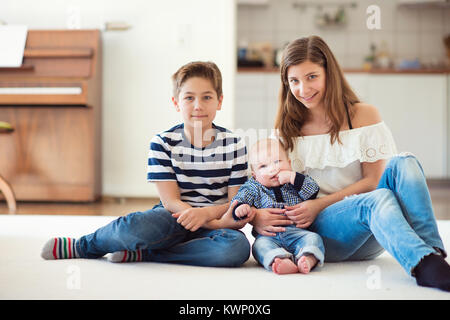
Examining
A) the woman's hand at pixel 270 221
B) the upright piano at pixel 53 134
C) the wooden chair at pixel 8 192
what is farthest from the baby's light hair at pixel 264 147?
the upright piano at pixel 53 134

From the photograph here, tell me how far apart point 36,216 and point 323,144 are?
1.40 metres

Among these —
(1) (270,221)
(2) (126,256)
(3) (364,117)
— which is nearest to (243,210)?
(1) (270,221)

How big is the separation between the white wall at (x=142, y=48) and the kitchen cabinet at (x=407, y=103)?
1.01m

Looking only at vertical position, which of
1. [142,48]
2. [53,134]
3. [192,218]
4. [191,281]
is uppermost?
[142,48]

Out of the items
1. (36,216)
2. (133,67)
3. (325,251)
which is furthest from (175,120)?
(325,251)

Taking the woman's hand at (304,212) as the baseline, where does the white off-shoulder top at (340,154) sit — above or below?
above

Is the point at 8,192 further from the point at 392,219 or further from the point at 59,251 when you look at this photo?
the point at 392,219

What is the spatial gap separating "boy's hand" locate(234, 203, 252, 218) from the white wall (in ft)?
6.00

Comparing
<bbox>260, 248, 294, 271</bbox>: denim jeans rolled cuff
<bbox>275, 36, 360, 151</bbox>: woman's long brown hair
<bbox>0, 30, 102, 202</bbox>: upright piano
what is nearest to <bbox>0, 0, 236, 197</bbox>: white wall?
<bbox>0, 30, 102, 202</bbox>: upright piano

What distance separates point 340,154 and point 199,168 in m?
0.36

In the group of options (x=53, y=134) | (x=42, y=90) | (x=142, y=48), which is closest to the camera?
(x=42, y=90)

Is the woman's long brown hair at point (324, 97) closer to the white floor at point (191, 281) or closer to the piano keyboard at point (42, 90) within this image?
the white floor at point (191, 281)

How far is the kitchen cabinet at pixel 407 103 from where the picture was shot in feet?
12.3

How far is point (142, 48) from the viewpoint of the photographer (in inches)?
114
